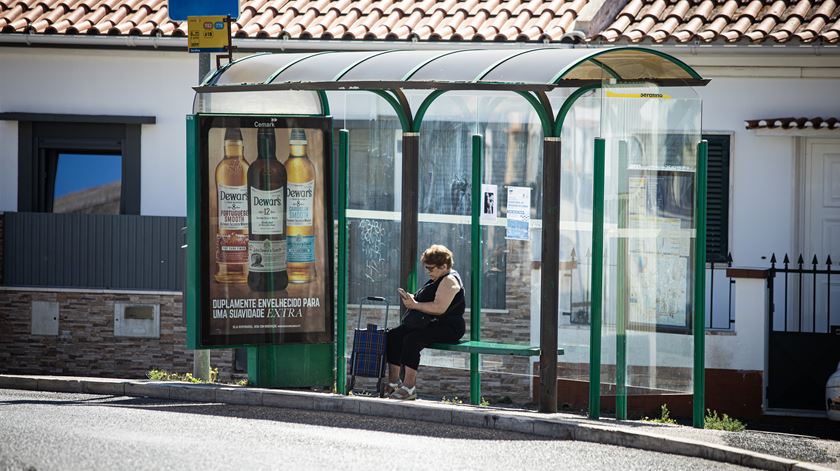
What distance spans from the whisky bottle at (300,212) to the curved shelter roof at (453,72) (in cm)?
59

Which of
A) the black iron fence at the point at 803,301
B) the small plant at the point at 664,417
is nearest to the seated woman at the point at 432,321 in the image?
the small plant at the point at 664,417

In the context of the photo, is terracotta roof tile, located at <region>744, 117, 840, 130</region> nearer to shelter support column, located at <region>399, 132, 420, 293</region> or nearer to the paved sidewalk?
shelter support column, located at <region>399, 132, 420, 293</region>

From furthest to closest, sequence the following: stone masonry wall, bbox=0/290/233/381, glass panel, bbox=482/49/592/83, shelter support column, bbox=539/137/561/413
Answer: stone masonry wall, bbox=0/290/233/381, shelter support column, bbox=539/137/561/413, glass panel, bbox=482/49/592/83

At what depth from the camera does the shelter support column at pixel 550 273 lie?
38.5 ft

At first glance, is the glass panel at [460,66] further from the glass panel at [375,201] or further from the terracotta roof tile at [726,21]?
the terracotta roof tile at [726,21]

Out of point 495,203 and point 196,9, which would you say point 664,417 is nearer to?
point 495,203

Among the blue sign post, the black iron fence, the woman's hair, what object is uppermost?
the blue sign post

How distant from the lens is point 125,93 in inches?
706

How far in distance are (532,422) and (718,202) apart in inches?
248

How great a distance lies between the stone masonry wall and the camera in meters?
17.0

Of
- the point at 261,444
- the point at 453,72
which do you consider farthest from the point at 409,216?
the point at 261,444

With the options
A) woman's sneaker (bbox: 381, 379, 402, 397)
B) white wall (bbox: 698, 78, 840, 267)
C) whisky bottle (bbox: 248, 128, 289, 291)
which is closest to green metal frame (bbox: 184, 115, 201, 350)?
whisky bottle (bbox: 248, 128, 289, 291)

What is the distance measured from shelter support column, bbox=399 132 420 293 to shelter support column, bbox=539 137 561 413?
153cm

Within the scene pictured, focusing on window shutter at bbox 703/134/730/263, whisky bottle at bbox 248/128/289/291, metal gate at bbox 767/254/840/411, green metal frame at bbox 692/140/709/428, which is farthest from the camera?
window shutter at bbox 703/134/730/263
